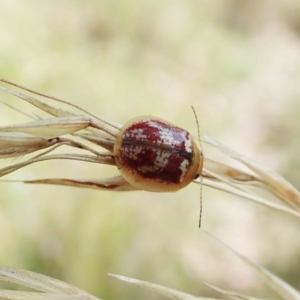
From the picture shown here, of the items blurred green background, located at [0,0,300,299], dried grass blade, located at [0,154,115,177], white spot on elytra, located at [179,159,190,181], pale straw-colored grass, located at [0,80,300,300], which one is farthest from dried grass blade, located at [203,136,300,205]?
blurred green background, located at [0,0,300,299]

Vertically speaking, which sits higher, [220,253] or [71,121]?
[71,121]

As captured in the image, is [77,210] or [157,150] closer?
[157,150]

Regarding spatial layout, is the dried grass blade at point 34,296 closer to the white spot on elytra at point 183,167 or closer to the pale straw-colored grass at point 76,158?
the pale straw-colored grass at point 76,158

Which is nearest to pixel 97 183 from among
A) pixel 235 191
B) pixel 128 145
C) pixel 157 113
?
pixel 128 145

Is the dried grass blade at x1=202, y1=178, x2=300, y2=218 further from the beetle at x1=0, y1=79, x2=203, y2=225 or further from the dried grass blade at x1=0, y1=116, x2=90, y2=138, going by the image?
the dried grass blade at x1=0, y1=116, x2=90, y2=138

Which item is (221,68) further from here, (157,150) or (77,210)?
(157,150)

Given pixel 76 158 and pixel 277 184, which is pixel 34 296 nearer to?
pixel 76 158

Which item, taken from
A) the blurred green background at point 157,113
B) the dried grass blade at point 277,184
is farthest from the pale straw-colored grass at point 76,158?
the blurred green background at point 157,113

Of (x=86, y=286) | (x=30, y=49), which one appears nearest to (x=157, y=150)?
(x=86, y=286)
